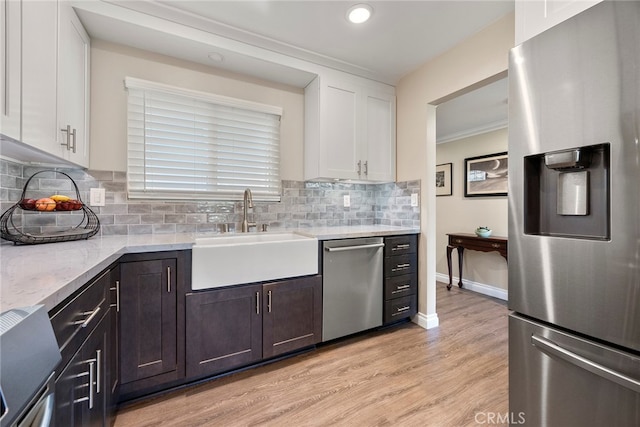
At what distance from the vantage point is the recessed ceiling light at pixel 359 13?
174cm

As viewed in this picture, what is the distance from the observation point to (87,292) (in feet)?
3.11

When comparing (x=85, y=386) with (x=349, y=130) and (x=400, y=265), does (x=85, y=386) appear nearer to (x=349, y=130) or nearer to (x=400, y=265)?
(x=400, y=265)

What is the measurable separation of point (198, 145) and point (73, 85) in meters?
0.79

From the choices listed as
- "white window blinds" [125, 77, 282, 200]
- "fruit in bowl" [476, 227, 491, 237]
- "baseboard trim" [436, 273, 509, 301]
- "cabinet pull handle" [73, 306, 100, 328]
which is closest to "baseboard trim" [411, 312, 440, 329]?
"baseboard trim" [436, 273, 509, 301]

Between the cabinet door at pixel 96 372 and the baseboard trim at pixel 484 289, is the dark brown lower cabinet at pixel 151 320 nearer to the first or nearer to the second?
the cabinet door at pixel 96 372

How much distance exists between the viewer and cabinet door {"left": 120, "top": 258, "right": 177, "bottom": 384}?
1.42 m

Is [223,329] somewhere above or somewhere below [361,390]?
above

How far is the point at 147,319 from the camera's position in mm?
1475

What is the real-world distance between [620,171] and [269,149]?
2.24 meters

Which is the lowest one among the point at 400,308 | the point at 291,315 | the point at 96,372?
the point at 400,308

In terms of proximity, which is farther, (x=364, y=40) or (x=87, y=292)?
(x=364, y=40)

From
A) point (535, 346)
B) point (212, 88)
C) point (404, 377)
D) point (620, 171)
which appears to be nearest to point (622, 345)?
point (535, 346)

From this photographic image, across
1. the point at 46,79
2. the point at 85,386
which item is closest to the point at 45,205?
the point at 46,79

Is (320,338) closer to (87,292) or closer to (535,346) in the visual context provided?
(535,346)
